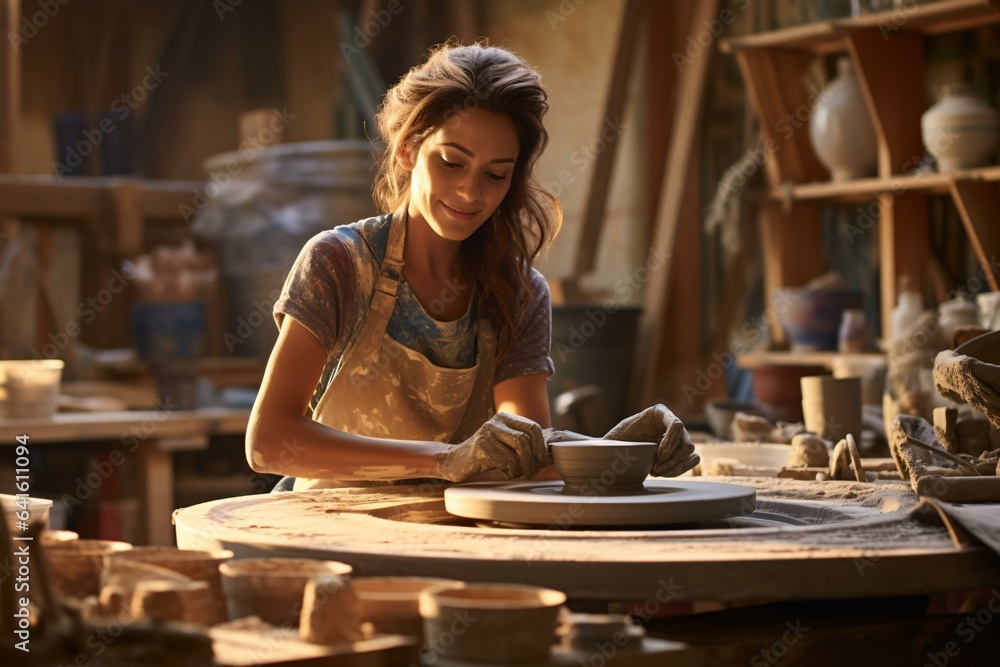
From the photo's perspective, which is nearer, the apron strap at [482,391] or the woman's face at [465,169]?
the woman's face at [465,169]

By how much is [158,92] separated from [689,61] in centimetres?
463

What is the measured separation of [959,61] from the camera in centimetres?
533

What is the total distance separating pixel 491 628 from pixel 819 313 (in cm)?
408

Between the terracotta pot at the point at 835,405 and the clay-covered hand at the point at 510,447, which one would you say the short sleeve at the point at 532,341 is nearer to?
the clay-covered hand at the point at 510,447

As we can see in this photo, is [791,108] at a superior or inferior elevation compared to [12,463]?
superior

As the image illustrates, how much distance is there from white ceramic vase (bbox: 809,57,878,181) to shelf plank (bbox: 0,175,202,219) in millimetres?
3531

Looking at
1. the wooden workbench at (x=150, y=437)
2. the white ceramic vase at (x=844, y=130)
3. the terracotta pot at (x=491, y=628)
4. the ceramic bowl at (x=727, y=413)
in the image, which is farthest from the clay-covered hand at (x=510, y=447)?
the white ceramic vase at (x=844, y=130)

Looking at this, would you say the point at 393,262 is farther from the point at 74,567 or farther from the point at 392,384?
the point at 74,567

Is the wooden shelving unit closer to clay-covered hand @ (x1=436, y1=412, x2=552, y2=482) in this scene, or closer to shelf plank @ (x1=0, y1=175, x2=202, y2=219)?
clay-covered hand @ (x1=436, y1=412, x2=552, y2=482)

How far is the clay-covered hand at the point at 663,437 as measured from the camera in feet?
8.39

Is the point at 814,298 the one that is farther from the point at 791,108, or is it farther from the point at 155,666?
the point at 155,666

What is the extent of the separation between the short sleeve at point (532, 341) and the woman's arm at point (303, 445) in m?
0.52

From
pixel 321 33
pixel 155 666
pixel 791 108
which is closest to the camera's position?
pixel 155 666

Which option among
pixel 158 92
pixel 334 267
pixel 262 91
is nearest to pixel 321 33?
pixel 262 91
